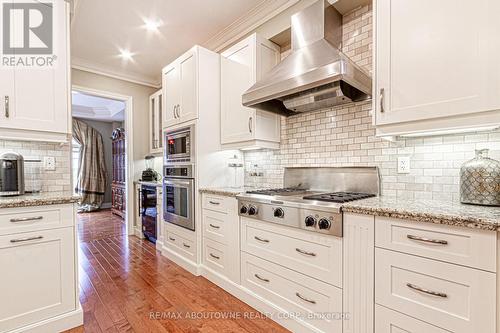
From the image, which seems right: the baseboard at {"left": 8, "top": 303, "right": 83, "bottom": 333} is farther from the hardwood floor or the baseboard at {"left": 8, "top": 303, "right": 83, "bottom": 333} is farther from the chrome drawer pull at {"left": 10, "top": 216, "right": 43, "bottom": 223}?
the chrome drawer pull at {"left": 10, "top": 216, "right": 43, "bottom": 223}

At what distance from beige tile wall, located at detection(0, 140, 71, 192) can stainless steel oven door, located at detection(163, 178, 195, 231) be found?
105 cm

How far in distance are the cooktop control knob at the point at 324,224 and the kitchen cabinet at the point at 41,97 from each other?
6.59 feet

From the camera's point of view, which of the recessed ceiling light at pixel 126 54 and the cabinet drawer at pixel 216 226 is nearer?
the cabinet drawer at pixel 216 226

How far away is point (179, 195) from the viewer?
2949 millimetres

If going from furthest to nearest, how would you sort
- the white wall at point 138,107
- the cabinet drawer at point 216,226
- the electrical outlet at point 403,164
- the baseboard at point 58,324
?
the white wall at point 138,107
the cabinet drawer at point 216,226
the electrical outlet at point 403,164
the baseboard at point 58,324

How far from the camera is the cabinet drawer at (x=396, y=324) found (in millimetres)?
1203

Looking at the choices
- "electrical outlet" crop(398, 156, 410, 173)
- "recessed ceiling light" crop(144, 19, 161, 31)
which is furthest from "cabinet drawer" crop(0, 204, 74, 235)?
"electrical outlet" crop(398, 156, 410, 173)

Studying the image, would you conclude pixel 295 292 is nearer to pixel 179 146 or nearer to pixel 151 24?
pixel 179 146

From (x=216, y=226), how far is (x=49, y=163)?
1.55 m

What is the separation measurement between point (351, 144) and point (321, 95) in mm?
476

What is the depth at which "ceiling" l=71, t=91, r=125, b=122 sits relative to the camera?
558 cm

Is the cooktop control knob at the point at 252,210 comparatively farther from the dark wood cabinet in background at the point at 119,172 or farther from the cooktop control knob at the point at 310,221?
the dark wood cabinet in background at the point at 119,172

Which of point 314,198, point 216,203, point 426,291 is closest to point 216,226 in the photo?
point 216,203

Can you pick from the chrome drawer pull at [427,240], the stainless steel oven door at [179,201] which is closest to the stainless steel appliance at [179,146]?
the stainless steel oven door at [179,201]
